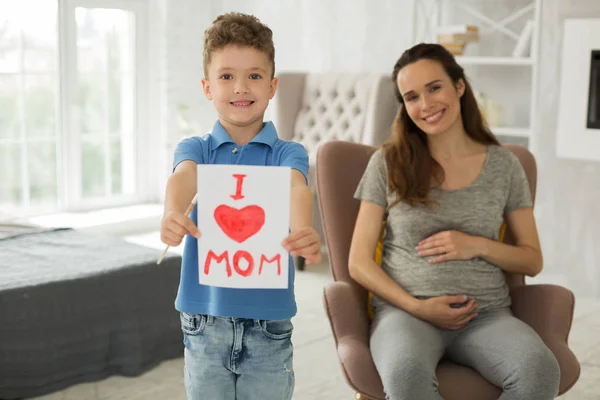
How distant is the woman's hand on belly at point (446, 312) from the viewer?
220cm

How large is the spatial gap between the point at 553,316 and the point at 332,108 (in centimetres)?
354

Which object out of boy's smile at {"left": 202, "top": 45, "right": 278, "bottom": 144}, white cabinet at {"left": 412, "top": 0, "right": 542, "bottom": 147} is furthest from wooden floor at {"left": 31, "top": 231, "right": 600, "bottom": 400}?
boy's smile at {"left": 202, "top": 45, "right": 278, "bottom": 144}

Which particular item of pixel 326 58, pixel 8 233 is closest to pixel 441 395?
pixel 8 233

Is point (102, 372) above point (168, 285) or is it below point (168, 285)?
below

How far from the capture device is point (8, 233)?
387 centimetres

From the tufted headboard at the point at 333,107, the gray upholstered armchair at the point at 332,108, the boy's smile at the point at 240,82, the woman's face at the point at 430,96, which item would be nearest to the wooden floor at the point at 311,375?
the woman's face at the point at 430,96

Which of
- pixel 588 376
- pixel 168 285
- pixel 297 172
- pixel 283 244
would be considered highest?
pixel 297 172

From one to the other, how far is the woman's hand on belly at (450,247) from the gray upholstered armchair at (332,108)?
286 cm

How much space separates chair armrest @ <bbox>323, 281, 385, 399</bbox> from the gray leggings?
4 centimetres

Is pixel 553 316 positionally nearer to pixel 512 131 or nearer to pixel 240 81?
pixel 240 81

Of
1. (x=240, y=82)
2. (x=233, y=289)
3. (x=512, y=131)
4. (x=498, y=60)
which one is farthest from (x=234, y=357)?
(x=498, y=60)

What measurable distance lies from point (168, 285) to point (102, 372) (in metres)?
0.44

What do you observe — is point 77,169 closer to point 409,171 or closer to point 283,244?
point 409,171

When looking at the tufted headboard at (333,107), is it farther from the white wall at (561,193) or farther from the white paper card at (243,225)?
the white paper card at (243,225)
